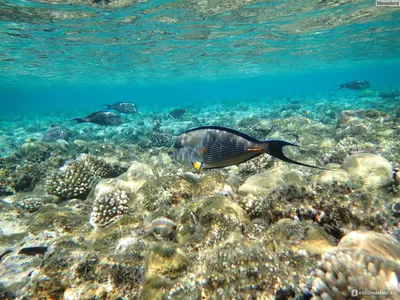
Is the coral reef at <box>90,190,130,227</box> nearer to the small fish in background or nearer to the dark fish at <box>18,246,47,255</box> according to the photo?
the dark fish at <box>18,246,47,255</box>

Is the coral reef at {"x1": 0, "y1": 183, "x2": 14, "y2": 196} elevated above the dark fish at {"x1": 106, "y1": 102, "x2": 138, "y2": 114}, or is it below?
below

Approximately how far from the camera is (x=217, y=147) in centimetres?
260

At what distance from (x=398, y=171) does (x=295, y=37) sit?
23.3 metres

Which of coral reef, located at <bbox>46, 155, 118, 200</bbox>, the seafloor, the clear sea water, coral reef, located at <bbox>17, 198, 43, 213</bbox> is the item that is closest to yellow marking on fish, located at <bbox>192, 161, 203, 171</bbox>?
the seafloor

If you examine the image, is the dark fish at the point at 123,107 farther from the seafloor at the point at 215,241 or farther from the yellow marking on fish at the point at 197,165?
the yellow marking on fish at the point at 197,165

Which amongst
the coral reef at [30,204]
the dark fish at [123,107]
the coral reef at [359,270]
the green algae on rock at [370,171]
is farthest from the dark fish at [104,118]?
the coral reef at [359,270]

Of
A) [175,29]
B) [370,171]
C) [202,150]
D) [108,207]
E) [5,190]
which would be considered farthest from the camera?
[175,29]

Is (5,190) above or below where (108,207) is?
below

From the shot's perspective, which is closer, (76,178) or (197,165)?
(197,165)

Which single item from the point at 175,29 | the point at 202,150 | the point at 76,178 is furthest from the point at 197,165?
the point at 175,29

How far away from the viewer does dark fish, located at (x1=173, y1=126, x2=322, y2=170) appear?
229 cm

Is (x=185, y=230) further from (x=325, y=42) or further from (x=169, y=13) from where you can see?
(x=325, y=42)

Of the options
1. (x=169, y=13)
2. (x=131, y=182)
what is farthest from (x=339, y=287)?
(x=169, y=13)

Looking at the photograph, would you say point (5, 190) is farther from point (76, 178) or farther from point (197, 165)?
point (197, 165)
